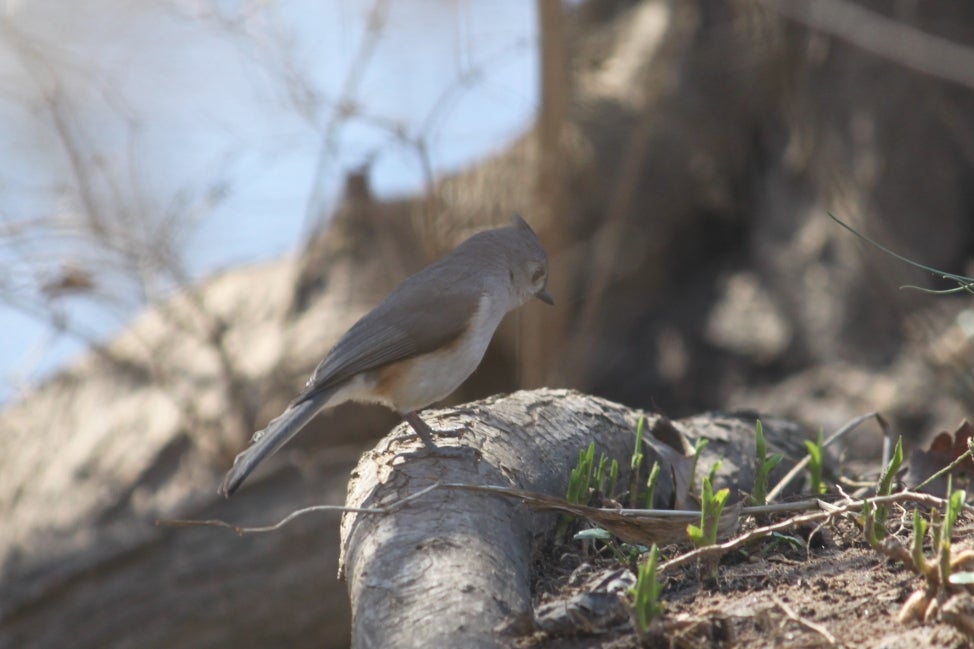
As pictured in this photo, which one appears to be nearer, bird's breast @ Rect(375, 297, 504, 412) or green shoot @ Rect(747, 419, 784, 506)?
green shoot @ Rect(747, 419, 784, 506)

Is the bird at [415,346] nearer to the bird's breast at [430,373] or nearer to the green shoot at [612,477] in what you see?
the bird's breast at [430,373]

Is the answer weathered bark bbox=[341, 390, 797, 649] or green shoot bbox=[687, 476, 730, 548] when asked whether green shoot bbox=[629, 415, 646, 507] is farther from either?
green shoot bbox=[687, 476, 730, 548]

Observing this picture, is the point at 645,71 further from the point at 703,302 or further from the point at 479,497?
the point at 479,497

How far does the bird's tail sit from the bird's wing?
0.06 m

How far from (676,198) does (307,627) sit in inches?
167

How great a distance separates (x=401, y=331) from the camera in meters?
3.34

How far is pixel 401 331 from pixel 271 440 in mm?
647

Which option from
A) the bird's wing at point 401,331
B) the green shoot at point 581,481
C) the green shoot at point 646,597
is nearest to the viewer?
the green shoot at point 646,597

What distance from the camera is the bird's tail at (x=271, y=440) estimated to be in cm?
269

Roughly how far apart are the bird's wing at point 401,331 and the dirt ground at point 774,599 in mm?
1025

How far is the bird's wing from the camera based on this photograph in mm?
3238

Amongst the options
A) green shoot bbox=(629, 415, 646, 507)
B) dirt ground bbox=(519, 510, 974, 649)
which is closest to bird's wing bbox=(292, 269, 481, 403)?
green shoot bbox=(629, 415, 646, 507)

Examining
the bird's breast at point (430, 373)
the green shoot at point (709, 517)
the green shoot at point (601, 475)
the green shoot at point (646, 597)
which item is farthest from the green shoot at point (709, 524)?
the bird's breast at point (430, 373)

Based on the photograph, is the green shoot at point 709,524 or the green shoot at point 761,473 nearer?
the green shoot at point 709,524
